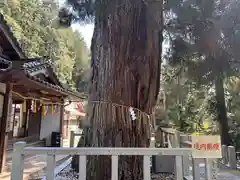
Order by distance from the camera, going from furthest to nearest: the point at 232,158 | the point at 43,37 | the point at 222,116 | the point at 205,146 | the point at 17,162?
the point at 43,37 < the point at 222,116 < the point at 232,158 < the point at 205,146 < the point at 17,162

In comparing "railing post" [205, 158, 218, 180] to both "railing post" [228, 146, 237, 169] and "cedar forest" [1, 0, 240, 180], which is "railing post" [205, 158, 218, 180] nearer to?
"cedar forest" [1, 0, 240, 180]

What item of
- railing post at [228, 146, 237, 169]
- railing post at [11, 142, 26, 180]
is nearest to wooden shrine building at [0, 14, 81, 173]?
railing post at [11, 142, 26, 180]

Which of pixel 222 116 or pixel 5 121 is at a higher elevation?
pixel 222 116

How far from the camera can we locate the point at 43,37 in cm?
1556

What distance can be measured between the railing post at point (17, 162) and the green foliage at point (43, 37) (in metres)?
9.04

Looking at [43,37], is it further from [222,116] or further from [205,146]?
[205,146]

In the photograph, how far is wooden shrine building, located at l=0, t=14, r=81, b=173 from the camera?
596 cm

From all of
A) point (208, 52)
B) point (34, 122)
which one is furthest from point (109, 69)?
point (34, 122)

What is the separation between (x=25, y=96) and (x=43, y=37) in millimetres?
8128

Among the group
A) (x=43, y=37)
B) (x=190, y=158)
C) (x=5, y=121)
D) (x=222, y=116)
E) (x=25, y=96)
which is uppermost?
(x=43, y=37)

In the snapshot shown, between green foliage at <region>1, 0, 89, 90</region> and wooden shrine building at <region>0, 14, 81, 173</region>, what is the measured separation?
234 cm

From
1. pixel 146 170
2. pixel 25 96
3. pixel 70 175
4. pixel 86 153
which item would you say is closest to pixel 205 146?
pixel 146 170

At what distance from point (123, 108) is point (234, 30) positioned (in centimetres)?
222

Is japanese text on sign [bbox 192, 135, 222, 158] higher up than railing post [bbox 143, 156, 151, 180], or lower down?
higher up
